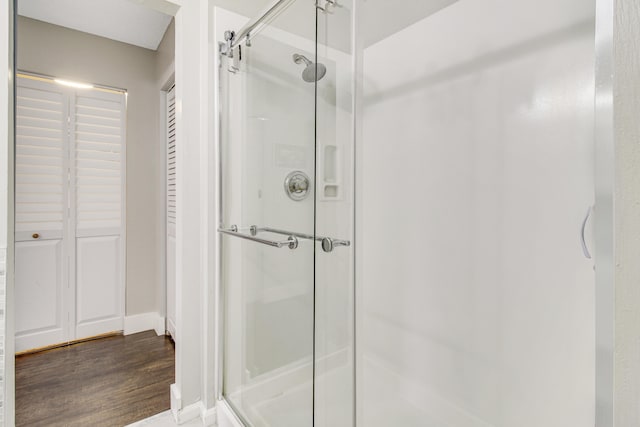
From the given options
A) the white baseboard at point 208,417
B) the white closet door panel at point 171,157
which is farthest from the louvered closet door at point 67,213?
the white baseboard at point 208,417

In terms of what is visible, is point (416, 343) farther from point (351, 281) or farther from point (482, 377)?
point (351, 281)

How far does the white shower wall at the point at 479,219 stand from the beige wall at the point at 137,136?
1.82 meters

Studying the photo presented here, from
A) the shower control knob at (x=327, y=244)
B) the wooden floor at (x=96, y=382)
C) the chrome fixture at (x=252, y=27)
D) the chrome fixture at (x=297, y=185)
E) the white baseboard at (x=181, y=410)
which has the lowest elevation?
the wooden floor at (x=96, y=382)

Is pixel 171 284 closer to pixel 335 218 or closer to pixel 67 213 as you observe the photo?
pixel 67 213

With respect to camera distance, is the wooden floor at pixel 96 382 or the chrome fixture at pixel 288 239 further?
the wooden floor at pixel 96 382

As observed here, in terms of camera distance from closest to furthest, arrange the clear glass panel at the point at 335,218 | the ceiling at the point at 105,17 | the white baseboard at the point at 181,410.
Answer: the clear glass panel at the point at 335,218 → the white baseboard at the point at 181,410 → the ceiling at the point at 105,17

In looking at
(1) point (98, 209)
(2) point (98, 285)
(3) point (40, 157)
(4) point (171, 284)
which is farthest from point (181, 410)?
(3) point (40, 157)

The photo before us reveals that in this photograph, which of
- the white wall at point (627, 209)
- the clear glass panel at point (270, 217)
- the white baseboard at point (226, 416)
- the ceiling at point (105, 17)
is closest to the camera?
the white wall at point (627, 209)

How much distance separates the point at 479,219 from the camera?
1.48 m

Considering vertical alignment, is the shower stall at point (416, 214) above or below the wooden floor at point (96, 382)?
above

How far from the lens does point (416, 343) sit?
Answer: 5.75 ft

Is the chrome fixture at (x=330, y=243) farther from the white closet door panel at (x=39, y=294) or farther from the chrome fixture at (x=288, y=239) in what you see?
the white closet door panel at (x=39, y=294)

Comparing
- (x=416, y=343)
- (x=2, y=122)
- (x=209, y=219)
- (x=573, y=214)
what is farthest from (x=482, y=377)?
(x=2, y=122)

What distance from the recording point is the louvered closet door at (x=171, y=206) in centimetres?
249
